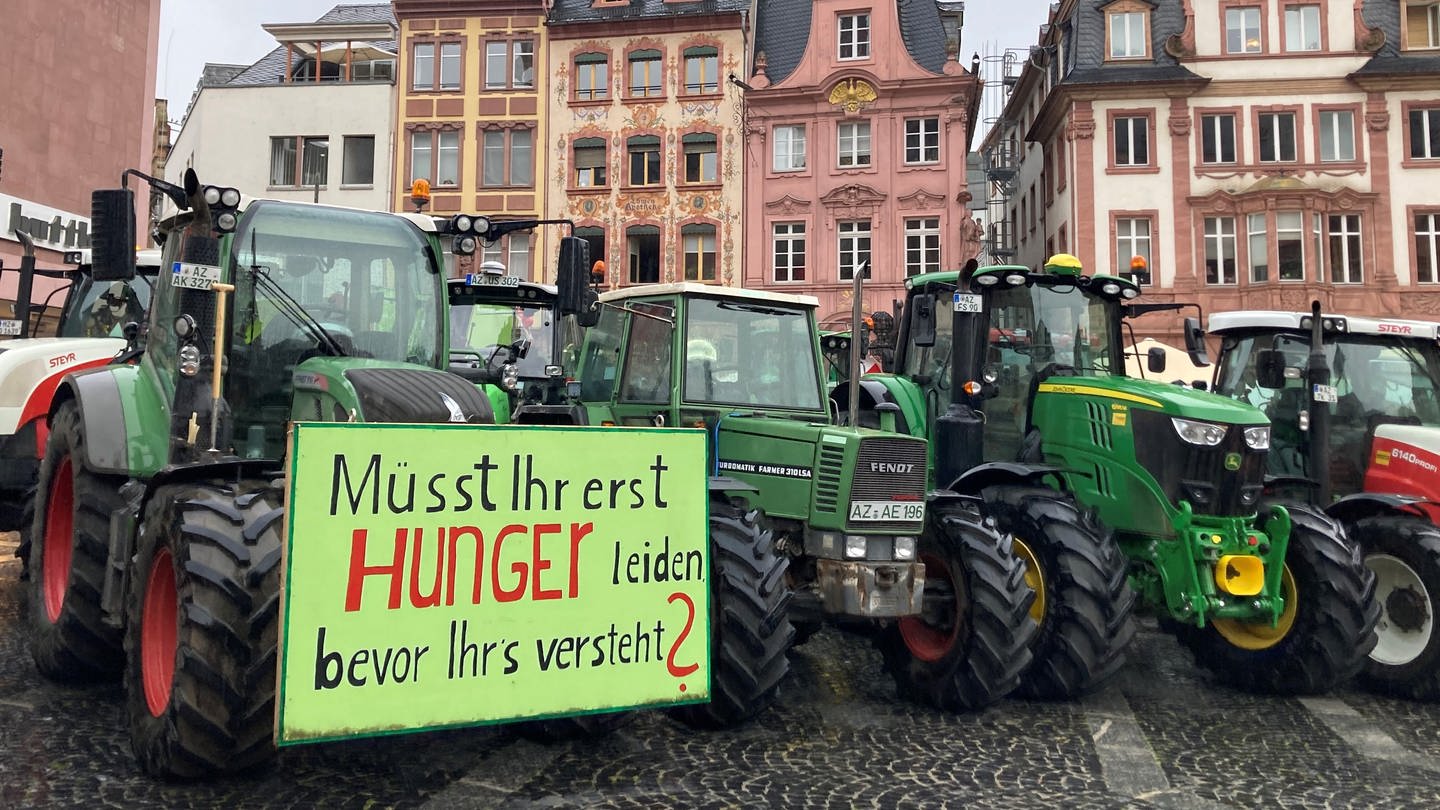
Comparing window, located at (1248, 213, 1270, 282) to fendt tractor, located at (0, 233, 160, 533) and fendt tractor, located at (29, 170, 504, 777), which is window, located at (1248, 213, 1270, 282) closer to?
fendt tractor, located at (0, 233, 160, 533)

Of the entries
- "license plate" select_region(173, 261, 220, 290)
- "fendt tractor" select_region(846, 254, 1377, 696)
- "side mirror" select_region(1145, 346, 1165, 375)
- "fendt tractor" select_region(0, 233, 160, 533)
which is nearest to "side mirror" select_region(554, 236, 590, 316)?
"license plate" select_region(173, 261, 220, 290)

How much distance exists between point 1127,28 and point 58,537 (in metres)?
30.2

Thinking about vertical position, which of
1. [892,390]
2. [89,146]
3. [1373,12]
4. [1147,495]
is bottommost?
[1147,495]

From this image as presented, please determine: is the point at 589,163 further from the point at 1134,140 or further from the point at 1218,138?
the point at 1218,138

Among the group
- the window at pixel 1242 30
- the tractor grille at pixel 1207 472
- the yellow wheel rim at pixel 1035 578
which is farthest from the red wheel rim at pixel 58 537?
the window at pixel 1242 30

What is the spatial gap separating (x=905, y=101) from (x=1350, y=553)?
24.8m

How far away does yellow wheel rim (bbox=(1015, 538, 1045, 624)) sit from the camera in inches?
258

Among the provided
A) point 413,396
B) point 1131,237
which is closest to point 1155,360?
point 413,396

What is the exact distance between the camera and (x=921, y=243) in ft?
97.1

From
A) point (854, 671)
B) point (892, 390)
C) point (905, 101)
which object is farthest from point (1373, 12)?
point (854, 671)

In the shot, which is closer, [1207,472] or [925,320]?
[1207,472]

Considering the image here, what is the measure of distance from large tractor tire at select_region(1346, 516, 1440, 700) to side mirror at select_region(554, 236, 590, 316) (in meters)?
5.26

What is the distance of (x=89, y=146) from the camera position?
823 inches

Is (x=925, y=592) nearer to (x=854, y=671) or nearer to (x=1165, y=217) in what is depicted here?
(x=854, y=671)
